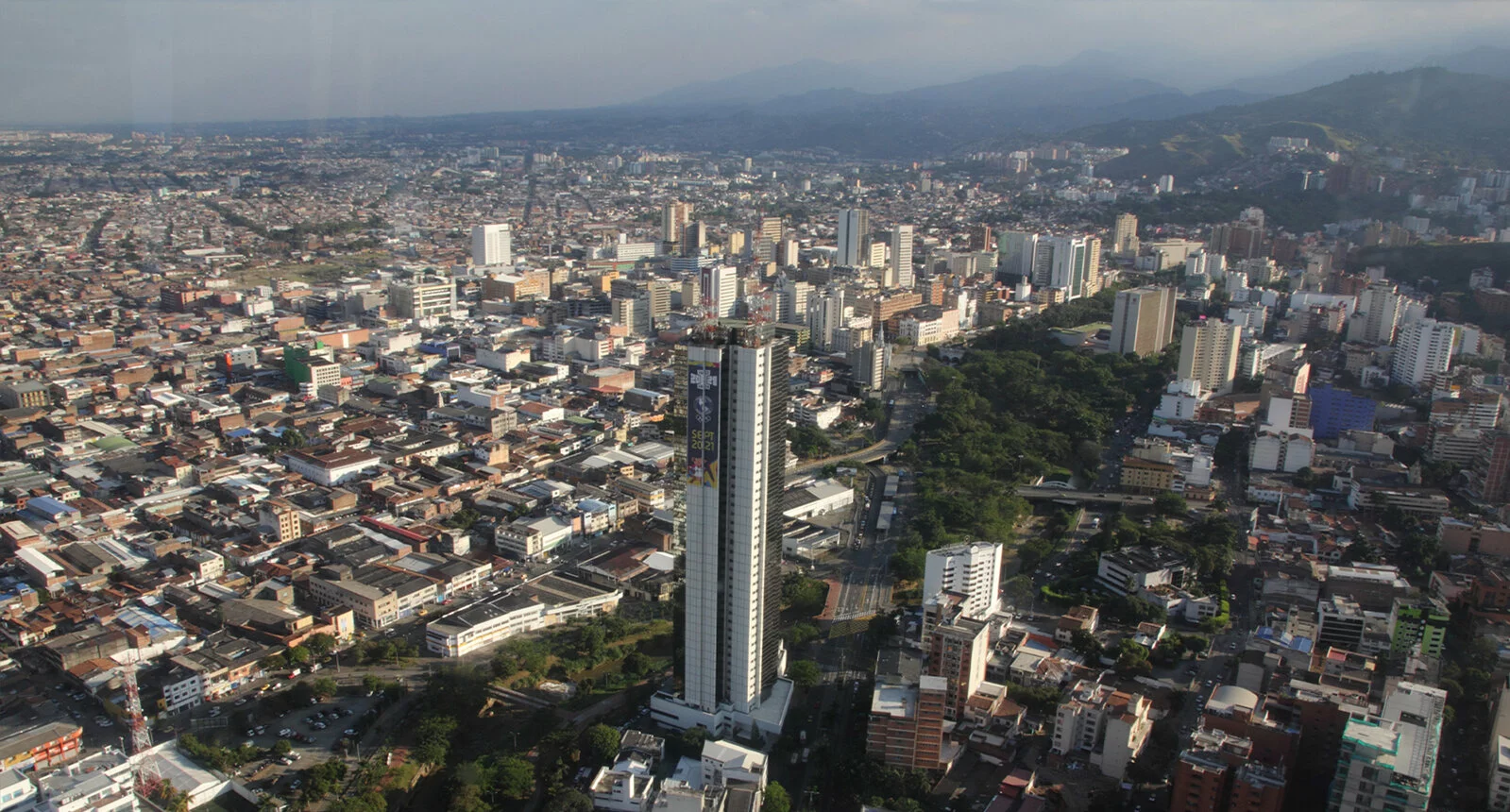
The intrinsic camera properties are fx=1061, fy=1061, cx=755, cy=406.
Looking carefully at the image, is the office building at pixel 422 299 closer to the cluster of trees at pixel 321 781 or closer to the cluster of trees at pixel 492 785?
the cluster of trees at pixel 321 781

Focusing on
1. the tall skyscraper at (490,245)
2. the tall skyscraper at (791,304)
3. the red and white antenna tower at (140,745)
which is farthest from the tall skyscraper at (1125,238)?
the red and white antenna tower at (140,745)

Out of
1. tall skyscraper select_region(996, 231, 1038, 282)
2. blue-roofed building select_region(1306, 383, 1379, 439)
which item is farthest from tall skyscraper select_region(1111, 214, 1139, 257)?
blue-roofed building select_region(1306, 383, 1379, 439)

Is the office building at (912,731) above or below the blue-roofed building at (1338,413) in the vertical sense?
below

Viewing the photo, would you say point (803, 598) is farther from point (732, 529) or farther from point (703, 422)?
point (703, 422)

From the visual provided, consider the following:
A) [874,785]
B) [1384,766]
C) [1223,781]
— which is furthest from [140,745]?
[1384,766]

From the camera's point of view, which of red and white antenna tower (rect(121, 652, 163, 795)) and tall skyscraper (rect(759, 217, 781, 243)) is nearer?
red and white antenna tower (rect(121, 652, 163, 795))

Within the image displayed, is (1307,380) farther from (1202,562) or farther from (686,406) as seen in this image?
(686,406)

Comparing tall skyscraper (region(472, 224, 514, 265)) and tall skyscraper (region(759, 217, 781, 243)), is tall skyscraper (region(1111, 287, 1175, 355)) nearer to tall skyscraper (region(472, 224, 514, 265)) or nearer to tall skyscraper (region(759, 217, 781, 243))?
tall skyscraper (region(759, 217, 781, 243))
